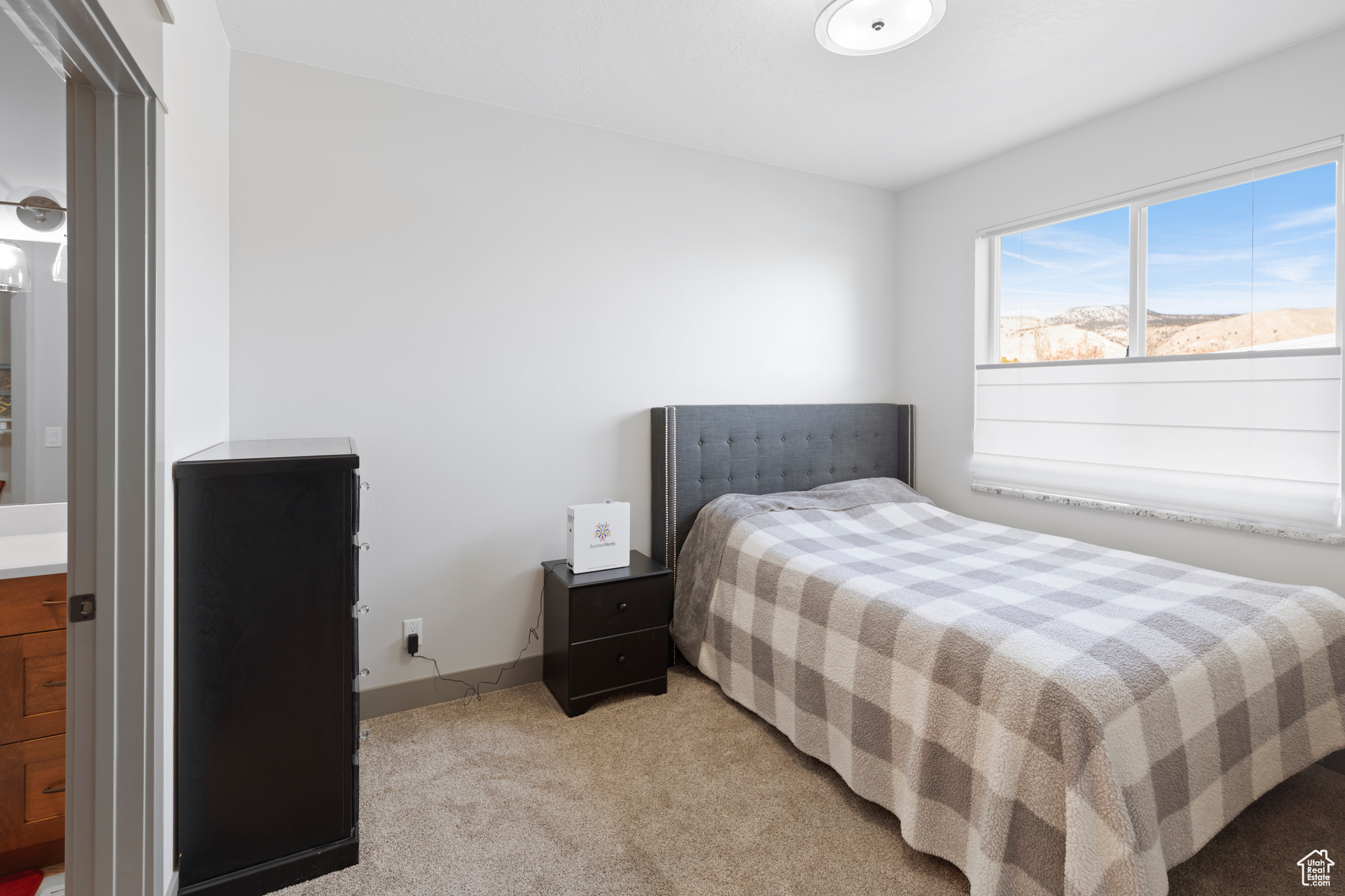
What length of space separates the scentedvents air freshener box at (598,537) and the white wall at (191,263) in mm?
1246

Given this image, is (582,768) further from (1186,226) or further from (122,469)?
(1186,226)

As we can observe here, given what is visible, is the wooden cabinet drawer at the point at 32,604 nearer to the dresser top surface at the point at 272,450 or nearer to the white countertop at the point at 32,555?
the white countertop at the point at 32,555

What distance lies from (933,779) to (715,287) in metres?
2.28

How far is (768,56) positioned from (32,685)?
2.83 metres

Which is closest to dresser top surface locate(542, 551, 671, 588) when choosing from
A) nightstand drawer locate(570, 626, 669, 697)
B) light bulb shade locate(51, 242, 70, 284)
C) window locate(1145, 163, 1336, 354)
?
nightstand drawer locate(570, 626, 669, 697)

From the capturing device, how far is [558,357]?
275 centimetres

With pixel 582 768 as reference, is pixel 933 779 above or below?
above

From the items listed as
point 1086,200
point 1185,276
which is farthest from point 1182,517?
point 1086,200

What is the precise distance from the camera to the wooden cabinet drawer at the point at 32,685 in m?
1.50

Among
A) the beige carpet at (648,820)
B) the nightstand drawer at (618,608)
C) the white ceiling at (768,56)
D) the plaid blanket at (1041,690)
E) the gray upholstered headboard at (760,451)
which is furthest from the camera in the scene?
the gray upholstered headboard at (760,451)

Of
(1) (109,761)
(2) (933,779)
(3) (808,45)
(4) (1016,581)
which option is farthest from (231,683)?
(3) (808,45)

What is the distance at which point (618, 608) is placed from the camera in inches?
98.6

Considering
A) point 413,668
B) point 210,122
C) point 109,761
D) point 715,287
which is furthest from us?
point 715,287
